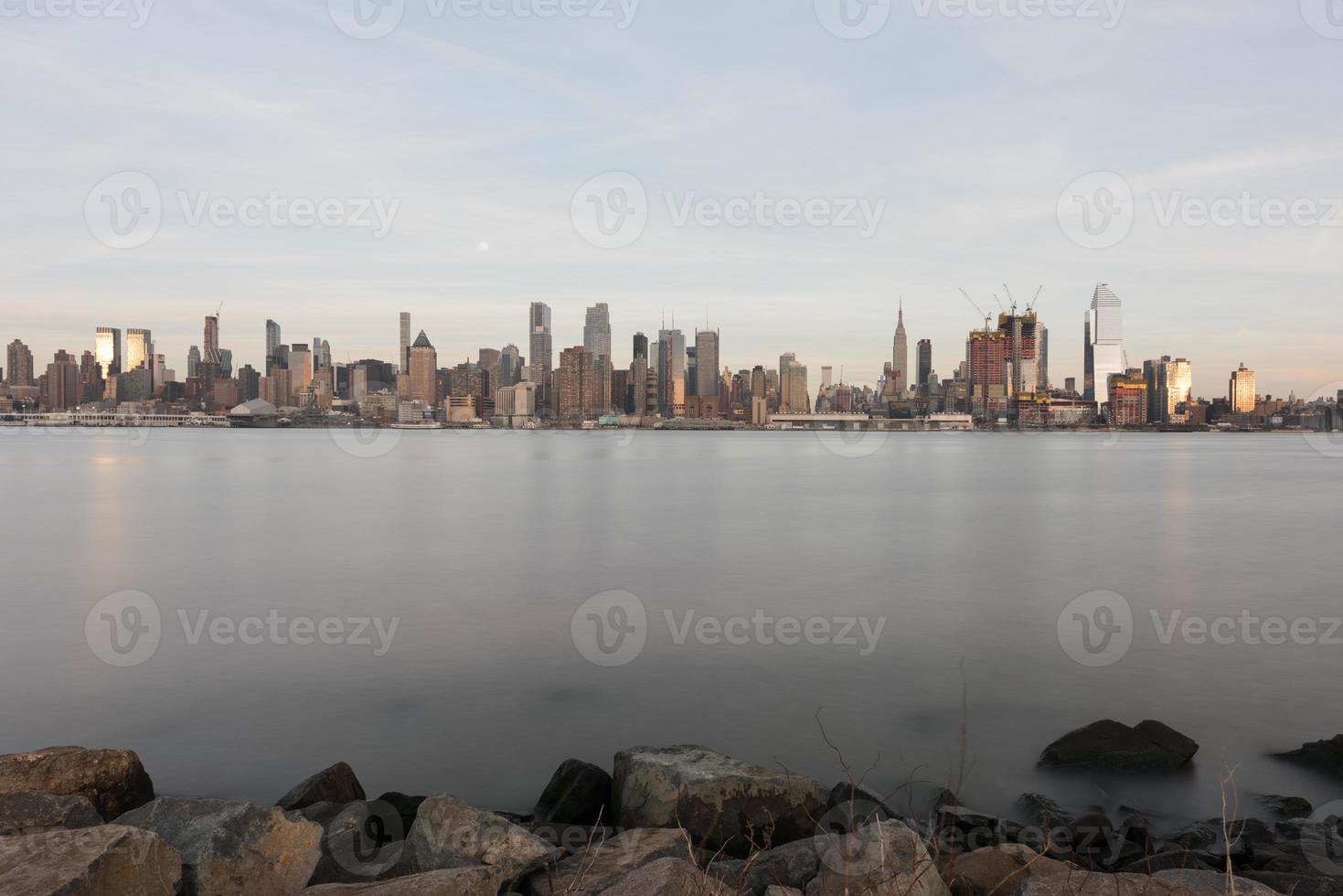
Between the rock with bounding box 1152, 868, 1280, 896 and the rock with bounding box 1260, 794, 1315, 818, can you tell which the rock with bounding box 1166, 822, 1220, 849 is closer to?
the rock with bounding box 1260, 794, 1315, 818

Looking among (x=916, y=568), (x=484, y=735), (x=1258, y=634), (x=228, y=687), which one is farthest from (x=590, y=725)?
(x=916, y=568)

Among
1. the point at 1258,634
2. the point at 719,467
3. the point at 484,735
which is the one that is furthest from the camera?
the point at 719,467

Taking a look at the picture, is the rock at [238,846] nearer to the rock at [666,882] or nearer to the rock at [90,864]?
the rock at [90,864]

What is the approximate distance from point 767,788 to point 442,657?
8.84 metres

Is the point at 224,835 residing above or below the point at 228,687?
above

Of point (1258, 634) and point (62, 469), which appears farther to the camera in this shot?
point (62, 469)

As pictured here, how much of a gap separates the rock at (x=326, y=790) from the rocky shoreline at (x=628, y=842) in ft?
0.07

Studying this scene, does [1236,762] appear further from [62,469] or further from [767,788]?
[62,469]

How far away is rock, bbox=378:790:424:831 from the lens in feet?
29.4

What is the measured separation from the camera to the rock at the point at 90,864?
5.39 metres

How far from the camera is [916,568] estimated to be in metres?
27.2

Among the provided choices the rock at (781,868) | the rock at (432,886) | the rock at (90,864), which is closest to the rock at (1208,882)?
the rock at (781,868)

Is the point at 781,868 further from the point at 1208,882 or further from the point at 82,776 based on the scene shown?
the point at 82,776

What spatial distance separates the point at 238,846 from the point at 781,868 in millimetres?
4292
